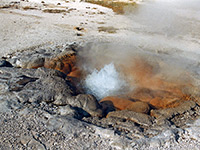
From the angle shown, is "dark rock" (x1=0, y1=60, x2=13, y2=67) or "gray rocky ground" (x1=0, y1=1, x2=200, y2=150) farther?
"dark rock" (x1=0, y1=60, x2=13, y2=67)

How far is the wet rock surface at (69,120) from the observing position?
2475 millimetres

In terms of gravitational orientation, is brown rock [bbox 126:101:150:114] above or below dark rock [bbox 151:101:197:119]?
below

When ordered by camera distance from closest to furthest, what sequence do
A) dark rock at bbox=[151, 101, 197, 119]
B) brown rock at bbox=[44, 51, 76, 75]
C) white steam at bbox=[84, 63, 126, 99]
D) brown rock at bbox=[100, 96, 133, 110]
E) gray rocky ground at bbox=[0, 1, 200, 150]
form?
1. gray rocky ground at bbox=[0, 1, 200, 150]
2. dark rock at bbox=[151, 101, 197, 119]
3. brown rock at bbox=[100, 96, 133, 110]
4. white steam at bbox=[84, 63, 126, 99]
5. brown rock at bbox=[44, 51, 76, 75]

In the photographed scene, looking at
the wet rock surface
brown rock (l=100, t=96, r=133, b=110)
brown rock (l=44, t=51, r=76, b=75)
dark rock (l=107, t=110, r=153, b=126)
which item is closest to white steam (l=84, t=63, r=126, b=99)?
brown rock (l=100, t=96, r=133, b=110)

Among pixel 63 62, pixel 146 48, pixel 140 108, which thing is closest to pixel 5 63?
pixel 63 62

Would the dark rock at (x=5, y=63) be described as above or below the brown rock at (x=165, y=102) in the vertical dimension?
above

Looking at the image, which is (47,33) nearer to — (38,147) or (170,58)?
(170,58)

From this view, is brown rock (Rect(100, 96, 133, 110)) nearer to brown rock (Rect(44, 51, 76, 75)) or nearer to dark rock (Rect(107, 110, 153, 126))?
dark rock (Rect(107, 110, 153, 126))

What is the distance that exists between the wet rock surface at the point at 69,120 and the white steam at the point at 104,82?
63 centimetres

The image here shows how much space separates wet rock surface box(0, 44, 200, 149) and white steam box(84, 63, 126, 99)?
63 cm

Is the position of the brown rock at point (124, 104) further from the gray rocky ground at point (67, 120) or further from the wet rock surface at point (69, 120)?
the gray rocky ground at point (67, 120)

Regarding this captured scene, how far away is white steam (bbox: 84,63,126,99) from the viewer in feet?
13.3

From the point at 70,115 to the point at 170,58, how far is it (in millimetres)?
2904

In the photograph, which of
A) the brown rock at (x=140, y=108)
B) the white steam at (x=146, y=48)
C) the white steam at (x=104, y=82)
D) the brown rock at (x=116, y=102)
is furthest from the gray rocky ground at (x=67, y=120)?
the white steam at (x=146, y=48)
